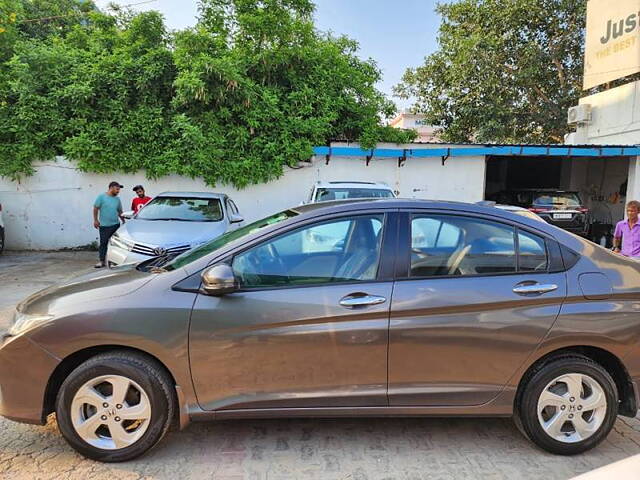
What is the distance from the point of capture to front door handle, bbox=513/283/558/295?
2691 mm

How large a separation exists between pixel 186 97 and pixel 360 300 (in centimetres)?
907

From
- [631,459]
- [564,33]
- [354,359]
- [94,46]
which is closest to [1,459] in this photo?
[354,359]

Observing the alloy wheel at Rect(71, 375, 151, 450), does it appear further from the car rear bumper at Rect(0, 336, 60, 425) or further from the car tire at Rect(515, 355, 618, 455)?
the car tire at Rect(515, 355, 618, 455)

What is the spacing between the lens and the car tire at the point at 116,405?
2549 millimetres

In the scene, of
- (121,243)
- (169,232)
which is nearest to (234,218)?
(169,232)

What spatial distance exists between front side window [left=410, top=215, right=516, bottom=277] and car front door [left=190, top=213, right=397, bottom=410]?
0.73 ft

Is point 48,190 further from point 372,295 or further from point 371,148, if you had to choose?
point 372,295

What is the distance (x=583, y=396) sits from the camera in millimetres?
2781

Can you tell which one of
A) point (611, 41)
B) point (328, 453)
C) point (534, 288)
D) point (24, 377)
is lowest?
point (328, 453)

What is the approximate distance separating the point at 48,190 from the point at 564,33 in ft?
65.1

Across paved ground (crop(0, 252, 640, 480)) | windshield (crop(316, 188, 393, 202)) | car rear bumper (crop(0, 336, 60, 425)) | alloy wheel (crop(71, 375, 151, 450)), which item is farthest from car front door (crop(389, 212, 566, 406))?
windshield (crop(316, 188, 393, 202))

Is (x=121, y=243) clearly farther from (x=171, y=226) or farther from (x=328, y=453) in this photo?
(x=328, y=453)

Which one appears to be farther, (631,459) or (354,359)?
(354,359)

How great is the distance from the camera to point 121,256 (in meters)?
6.16
